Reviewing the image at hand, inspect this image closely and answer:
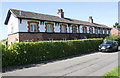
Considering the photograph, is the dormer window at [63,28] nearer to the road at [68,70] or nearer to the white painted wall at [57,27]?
the white painted wall at [57,27]

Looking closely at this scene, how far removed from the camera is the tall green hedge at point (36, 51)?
486 inches

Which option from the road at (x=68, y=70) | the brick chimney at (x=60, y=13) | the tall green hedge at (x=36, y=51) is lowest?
the road at (x=68, y=70)

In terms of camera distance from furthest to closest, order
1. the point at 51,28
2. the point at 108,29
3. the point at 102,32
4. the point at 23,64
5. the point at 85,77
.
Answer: the point at 108,29 < the point at 102,32 < the point at 51,28 < the point at 23,64 < the point at 85,77

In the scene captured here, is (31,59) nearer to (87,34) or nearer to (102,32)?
(87,34)

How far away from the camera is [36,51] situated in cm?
1450

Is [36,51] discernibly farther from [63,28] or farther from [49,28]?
[63,28]

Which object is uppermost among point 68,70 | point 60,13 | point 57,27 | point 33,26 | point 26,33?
point 60,13

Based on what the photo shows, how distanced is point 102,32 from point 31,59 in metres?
37.1

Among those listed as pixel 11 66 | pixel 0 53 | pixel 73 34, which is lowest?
pixel 11 66

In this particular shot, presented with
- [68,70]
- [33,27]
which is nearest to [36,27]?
[33,27]

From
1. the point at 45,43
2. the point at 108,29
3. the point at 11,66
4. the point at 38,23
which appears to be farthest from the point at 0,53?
the point at 108,29

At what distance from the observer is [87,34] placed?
3750 centimetres

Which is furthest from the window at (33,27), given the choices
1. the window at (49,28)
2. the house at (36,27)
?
the window at (49,28)

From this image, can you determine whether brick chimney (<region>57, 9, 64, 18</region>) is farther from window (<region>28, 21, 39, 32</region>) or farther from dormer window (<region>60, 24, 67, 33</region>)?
window (<region>28, 21, 39, 32</region>)
